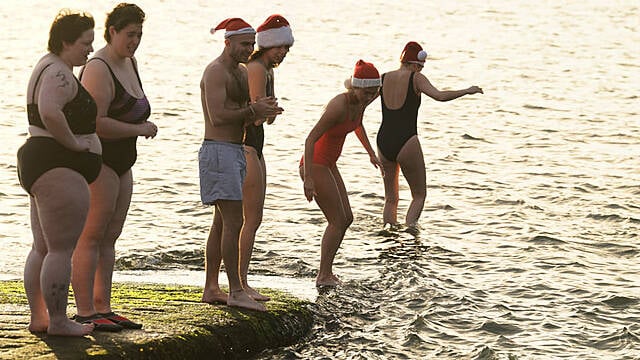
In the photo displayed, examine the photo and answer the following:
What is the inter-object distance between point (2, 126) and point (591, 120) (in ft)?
36.4

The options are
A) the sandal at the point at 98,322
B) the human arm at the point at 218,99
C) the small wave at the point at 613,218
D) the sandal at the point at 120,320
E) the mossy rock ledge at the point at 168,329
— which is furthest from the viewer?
the small wave at the point at 613,218

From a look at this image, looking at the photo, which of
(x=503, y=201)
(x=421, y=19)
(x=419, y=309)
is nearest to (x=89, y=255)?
(x=419, y=309)

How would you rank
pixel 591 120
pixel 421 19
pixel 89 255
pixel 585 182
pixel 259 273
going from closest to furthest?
pixel 89 255, pixel 259 273, pixel 585 182, pixel 591 120, pixel 421 19

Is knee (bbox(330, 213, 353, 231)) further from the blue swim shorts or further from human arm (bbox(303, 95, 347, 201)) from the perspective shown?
the blue swim shorts

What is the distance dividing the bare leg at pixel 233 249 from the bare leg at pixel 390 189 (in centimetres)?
506

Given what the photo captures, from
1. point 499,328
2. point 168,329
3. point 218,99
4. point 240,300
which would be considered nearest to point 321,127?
point 240,300

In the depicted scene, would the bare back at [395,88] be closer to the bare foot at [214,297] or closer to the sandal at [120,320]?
the bare foot at [214,297]

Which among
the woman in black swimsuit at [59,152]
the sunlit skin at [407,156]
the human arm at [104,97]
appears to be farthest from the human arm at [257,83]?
the sunlit skin at [407,156]

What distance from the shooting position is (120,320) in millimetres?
8469

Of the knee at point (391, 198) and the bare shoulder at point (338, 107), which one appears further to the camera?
the knee at point (391, 198)

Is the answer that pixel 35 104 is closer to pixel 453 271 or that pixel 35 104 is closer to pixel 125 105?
pixel 125 105

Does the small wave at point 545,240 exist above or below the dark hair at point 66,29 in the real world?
below

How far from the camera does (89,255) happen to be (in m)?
8.12

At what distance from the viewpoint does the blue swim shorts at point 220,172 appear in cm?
896
